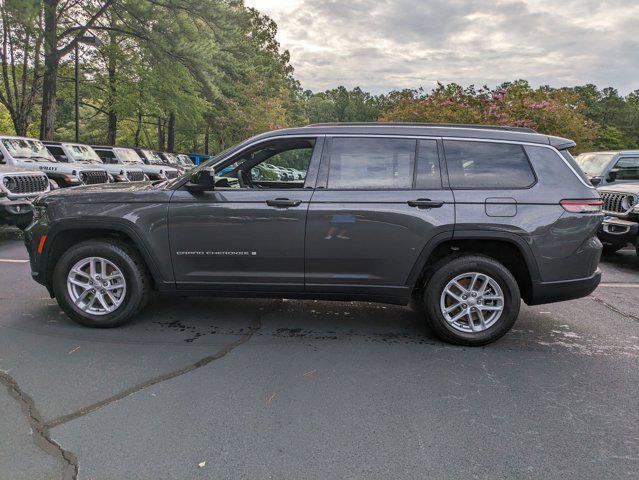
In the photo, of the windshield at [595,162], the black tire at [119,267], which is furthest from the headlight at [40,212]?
the windshield at [595,162]

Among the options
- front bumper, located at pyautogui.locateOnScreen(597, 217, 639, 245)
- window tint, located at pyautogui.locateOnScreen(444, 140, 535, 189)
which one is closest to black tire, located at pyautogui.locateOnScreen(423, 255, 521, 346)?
window tint, located at pyautogui.locateOnScreen(444, 140, 535, 189)

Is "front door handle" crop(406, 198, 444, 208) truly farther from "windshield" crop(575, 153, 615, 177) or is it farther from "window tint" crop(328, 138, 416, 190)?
"windshield" crop(575, 153, 615, 177)

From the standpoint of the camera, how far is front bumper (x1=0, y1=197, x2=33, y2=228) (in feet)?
28.9

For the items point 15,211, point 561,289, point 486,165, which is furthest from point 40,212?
point 15,211

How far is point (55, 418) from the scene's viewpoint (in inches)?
115

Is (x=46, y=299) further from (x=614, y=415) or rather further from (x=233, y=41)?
(x=233, y=41)

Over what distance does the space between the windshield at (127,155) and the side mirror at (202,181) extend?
50.2 feet

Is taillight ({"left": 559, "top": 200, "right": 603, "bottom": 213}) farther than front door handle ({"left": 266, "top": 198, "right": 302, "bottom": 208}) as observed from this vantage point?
No

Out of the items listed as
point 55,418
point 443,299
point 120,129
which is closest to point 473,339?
point 443,299

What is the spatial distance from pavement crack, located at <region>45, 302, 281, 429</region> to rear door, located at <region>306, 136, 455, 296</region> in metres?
0.78

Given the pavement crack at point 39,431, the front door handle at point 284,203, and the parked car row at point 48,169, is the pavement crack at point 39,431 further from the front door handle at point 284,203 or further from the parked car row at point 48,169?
the parked car row at point 48,169

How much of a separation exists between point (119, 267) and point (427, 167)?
2927mm

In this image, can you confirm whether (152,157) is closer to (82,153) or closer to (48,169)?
(82,153)

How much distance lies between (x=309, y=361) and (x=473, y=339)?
1471 millimetres
